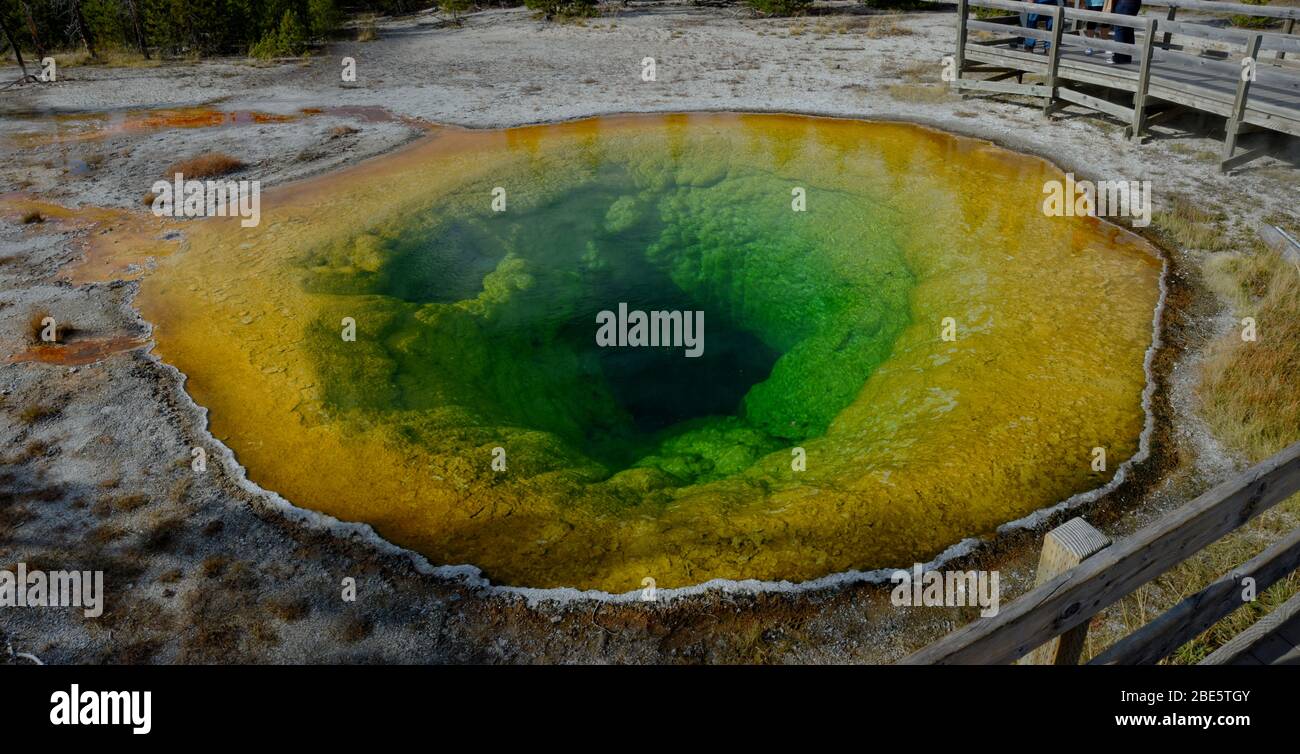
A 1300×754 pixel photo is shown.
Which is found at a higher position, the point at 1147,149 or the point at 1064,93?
the point at 1064,93

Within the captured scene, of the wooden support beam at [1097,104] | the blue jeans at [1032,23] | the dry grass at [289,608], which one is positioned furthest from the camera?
the blue jeans at [1032,23]

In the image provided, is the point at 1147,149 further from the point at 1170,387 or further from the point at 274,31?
the point at 274,31

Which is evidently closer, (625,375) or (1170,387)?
(1170,387)

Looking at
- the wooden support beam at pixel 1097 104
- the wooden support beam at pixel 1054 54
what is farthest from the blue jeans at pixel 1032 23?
the wooden support beam at pixel 1097 104

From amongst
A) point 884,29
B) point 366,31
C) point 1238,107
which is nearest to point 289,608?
point 1238,107

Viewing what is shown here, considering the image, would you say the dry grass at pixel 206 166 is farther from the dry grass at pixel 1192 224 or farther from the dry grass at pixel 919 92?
the dry grass at pixel 1192 224
